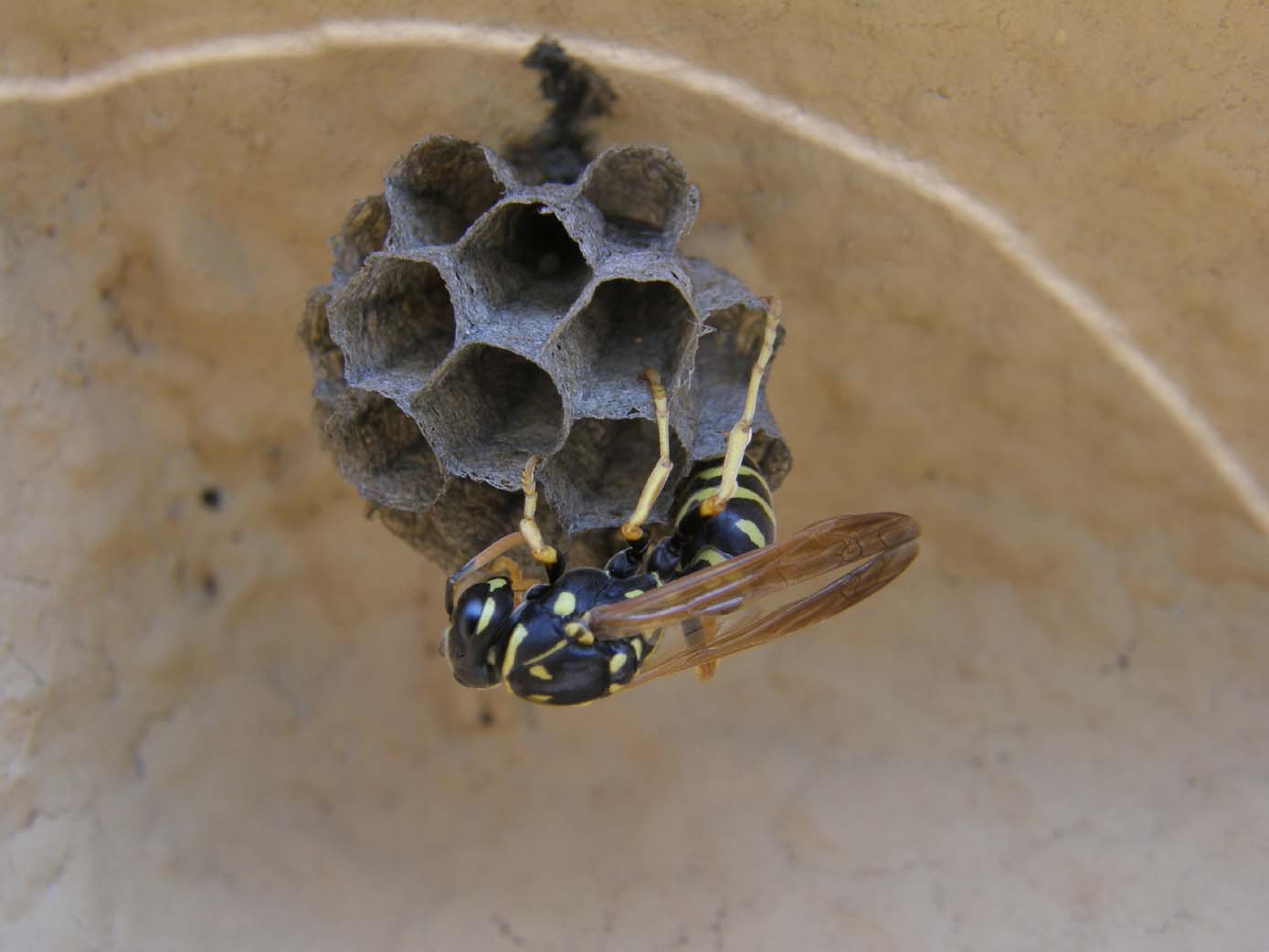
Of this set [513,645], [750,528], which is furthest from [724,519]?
[513,645]

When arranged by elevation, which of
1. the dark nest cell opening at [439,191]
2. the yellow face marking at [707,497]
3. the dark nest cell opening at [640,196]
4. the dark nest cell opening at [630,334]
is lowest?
the yellow face marking at [707,497]

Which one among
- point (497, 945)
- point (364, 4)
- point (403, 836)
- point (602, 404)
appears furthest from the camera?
point (403, 836)

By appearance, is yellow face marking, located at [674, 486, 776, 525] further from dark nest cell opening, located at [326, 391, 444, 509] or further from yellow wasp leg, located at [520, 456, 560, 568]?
dark nest cell opening, located at [326, 391, 444, 509]

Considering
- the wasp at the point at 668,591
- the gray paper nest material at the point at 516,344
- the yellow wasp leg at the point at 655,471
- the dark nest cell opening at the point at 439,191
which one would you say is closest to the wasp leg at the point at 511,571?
the wasp at the point at 668,591

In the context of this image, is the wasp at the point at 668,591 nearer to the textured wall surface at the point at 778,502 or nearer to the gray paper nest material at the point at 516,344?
the gray paper nest material at the point at 516,344

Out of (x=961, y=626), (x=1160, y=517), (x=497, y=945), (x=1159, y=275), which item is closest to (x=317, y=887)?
(x=497, y=945)

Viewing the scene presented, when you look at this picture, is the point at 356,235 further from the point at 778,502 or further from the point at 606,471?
the point at 778,502

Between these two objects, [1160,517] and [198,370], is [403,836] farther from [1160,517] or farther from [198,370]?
[1160,517]
